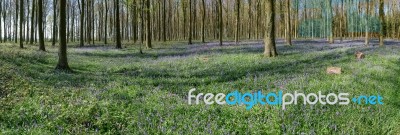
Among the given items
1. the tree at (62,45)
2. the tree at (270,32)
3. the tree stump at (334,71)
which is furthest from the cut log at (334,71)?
the tree at (62,45)

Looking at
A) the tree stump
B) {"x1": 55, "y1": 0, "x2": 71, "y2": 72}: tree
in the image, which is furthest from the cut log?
{"x1": 55, "y1": 0, "x2": 71, "y2": 72}: tree

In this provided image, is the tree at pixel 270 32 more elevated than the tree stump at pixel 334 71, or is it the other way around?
the tree at pixel 270 32

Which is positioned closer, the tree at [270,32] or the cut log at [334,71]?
the cut log at [334,71]

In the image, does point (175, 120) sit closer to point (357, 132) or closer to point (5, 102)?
point (357, 132)

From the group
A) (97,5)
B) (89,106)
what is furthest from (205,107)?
(97,5)

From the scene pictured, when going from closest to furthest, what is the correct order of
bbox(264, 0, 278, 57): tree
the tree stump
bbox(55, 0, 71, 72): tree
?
1. the tree stump
2. bbox(55, 0, 71, 72): tree
3. bbox(264, 0, 278, 57): tree

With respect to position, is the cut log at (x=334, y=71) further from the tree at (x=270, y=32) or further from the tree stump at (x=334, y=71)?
the tree at (x=270, y=32)

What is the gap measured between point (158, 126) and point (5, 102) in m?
4.86

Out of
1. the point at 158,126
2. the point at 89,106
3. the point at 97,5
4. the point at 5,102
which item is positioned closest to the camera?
the point at 158,126

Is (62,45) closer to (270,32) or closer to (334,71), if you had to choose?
(270,32)

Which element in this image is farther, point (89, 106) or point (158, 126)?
point (89, 106)

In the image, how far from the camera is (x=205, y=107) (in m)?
8.65

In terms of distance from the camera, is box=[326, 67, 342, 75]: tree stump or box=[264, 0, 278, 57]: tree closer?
box=[326, 67, 342, 75]: tree stump

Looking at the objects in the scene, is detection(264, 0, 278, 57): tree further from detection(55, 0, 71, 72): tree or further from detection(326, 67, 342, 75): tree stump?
detection(55, 0, 71, 72): tree
